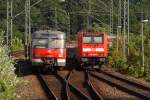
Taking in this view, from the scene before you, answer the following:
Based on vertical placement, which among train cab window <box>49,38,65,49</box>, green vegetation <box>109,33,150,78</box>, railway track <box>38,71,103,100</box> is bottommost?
railway track <box>38,71,103,100</box>

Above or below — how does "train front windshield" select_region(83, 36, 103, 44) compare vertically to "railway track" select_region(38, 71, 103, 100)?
above

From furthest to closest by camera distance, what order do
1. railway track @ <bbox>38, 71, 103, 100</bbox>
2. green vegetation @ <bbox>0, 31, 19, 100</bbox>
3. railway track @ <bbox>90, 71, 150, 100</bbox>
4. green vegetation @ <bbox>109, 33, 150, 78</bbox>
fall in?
green vegetation @ <bbox>109, 33, 150, 78</bbox> → railway track @ <bbox>90, 71, 150, 100</bbox> → railway track @ <bbox>38, 71, 103, 100</bbox> → green vegetation @ <bbox>0, 31, 19, 100</bbox>

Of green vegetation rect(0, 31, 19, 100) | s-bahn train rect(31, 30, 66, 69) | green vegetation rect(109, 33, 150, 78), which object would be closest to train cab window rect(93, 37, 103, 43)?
green vegetation rect(109, 33, 150, 78)

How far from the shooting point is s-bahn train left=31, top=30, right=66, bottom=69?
3200cm

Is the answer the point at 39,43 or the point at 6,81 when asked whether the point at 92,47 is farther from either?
the point at 6,81

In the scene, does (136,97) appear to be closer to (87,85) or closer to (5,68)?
(87,85)

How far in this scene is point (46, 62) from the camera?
31984 mm

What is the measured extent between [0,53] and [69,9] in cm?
10421

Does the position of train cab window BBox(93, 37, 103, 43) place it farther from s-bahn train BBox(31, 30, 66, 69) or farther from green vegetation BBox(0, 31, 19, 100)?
green vegetation BBox(0, 31, 19, 100)

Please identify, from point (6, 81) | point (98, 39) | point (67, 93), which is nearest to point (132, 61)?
point (98, 39)

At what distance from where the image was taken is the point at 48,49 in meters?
32.2

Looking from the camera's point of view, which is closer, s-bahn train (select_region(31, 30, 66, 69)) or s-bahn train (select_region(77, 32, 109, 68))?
s-bahn train (select_region(31, 30, 66, 69))

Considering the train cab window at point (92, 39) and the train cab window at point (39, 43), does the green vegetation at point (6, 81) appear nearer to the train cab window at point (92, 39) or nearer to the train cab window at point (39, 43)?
the train cab window at point (39, 43)

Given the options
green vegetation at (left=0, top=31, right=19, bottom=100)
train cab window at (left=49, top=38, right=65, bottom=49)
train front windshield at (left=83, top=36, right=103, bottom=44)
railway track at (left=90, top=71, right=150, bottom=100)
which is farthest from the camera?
train front windshield at (left=83, top=36, right=103, bottom=44)
